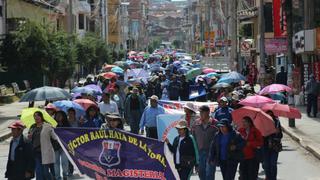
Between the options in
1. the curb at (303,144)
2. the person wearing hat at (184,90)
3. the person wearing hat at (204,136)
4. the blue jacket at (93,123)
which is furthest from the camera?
the person wearing hat at (184,90)

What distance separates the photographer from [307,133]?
23.3m

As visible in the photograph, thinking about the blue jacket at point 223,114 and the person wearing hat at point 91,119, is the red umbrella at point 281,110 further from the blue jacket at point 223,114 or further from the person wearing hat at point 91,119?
the person wearing hat at point 91,119

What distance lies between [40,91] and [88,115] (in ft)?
15.8

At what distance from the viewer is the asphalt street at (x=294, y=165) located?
15.5 m

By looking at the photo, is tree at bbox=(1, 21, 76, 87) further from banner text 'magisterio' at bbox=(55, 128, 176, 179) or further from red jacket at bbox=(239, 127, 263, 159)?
banner text 'magisterio' at bbox=(55, 128, 176, 179)

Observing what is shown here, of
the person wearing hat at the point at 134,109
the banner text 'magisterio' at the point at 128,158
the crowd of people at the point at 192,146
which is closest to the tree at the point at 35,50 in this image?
the person wearing hat at the point at 134,109

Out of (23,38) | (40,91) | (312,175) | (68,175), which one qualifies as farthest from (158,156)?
(23,38)

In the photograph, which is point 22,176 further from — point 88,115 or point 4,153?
point 4,153

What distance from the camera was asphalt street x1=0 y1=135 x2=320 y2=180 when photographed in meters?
15.5

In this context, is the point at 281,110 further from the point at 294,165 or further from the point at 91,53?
the point at 91,53

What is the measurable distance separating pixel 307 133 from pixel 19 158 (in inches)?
522

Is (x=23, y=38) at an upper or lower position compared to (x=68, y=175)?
upper

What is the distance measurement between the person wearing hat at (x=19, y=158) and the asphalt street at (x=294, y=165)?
3477mm

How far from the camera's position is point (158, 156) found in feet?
35.5
